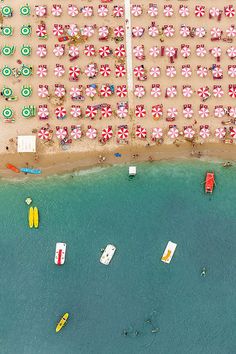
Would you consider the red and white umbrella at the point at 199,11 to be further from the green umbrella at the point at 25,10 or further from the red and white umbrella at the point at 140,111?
the green umbrella at the point at 25,10

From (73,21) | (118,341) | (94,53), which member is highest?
(73,21)

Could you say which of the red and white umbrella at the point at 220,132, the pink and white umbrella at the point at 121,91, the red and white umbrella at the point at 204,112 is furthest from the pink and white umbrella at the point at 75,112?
the red and white umbrella at the point at 220,132

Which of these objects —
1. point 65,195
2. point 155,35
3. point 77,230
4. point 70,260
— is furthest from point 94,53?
point 70,260

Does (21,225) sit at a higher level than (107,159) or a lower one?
lower

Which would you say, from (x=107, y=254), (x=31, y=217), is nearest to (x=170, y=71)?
(x=107, y=254)

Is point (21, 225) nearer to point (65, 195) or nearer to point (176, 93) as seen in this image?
point (65, 195)

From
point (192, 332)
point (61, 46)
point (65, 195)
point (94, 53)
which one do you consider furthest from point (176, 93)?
point (192, 332)

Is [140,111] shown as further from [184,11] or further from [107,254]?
[107,254]
